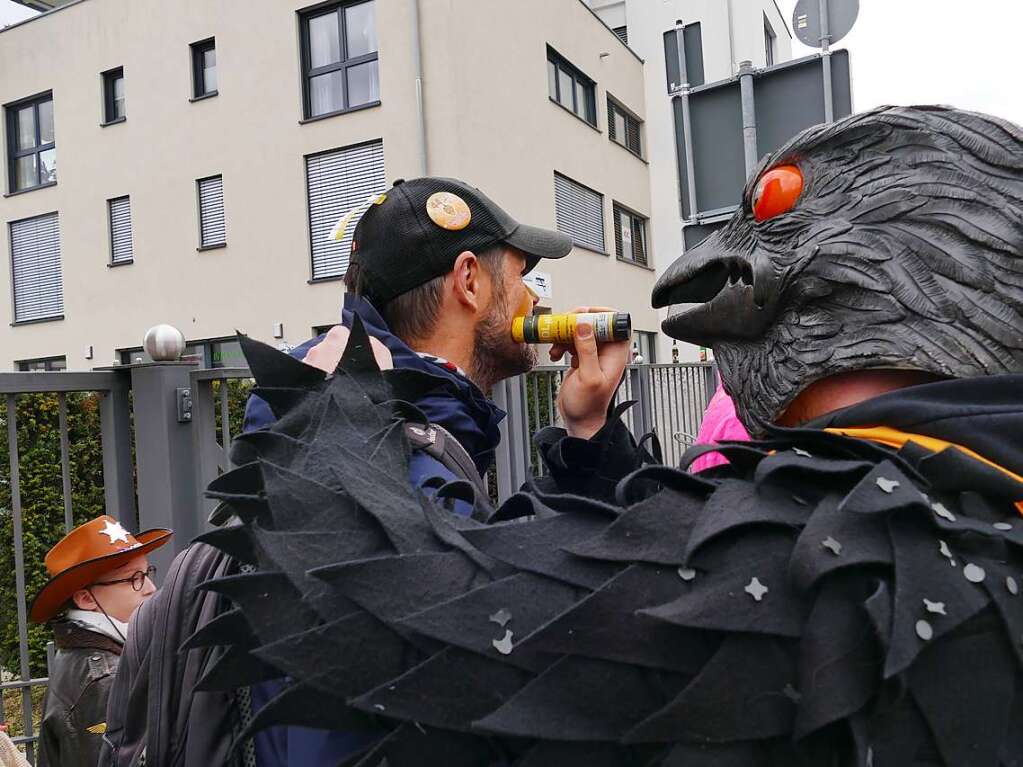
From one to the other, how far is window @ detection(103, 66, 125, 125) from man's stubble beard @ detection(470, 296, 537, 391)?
17257 millimetres

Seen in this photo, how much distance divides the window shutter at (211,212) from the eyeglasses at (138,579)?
13.3 m

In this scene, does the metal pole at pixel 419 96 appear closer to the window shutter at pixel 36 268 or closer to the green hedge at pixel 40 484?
the window shutter at pixel 36 268

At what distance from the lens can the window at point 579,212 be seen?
52.5 ft

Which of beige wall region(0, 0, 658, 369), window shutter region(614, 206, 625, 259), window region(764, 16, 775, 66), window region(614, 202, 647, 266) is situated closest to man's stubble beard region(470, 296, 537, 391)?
beige wall region(0, 0, 658, 369)

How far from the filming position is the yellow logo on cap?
1.99 meters

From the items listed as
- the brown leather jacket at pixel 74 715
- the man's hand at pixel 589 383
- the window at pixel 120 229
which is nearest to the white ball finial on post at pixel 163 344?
the brown leather jacket at pixel 74 715

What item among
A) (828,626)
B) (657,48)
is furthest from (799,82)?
(657,48)

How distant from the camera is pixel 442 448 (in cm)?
124

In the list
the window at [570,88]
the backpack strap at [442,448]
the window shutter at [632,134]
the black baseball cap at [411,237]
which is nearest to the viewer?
the backpack strap at [442,448]

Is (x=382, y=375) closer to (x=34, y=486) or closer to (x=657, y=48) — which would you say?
(x=34, y=486)

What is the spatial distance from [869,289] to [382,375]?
517mm

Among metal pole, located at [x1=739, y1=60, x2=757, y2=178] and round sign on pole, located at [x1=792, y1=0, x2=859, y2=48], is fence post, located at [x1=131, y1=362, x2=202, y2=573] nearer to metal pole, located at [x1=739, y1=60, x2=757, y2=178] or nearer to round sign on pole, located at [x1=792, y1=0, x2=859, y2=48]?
metal pole, located at [x1=739, y1=60, x2=757, y2=178]

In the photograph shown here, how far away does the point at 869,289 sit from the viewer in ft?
2.77

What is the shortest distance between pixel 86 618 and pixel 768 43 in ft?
80.4
